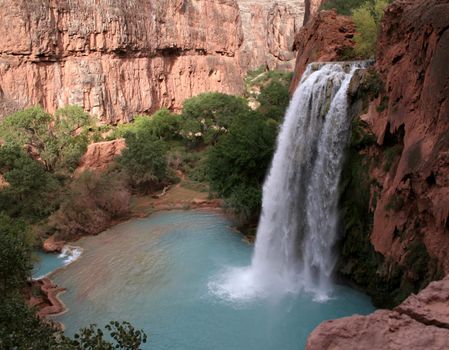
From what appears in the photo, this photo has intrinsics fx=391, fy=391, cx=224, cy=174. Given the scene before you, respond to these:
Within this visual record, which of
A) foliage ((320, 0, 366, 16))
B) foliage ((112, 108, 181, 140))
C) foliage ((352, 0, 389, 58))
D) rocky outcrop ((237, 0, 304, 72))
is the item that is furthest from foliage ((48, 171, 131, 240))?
rocky outcrop ((237, 0, 304, 72))

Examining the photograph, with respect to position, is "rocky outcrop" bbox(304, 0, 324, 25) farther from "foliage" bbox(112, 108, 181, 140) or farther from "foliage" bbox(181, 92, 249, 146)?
"foliage" bbox(112, 108, 181, 140)

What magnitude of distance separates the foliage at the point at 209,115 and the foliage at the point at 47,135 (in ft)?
28.2

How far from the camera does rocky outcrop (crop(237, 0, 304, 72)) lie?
51469 millimetres

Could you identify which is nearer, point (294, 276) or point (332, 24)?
point (294, 276)

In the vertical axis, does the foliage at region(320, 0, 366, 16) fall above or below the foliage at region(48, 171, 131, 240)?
above

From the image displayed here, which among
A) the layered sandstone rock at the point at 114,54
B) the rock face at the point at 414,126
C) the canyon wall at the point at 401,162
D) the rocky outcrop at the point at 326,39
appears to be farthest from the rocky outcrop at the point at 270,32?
the rock face at the point at 414,126

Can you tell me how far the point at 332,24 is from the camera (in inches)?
758

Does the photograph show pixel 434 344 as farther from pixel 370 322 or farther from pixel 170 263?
pixel 170 263

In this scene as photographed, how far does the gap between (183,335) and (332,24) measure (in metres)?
16.0

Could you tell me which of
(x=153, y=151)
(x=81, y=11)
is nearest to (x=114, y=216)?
(x=153, y=151)

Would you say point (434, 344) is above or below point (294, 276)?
above

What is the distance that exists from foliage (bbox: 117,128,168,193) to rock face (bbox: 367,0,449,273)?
1447cm

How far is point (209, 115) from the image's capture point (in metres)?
30.6

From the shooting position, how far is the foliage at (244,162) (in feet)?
56.1
